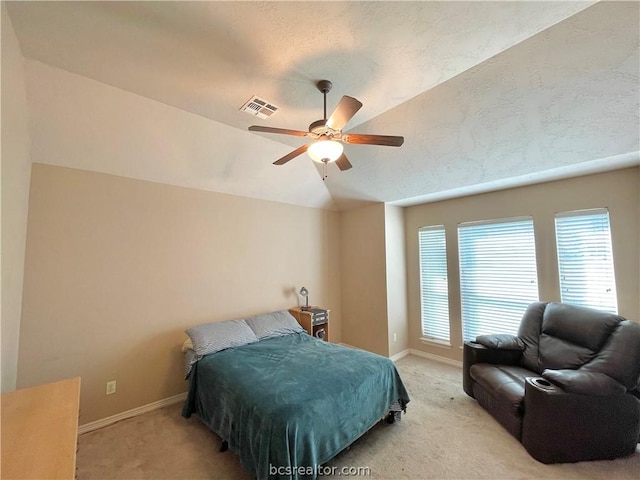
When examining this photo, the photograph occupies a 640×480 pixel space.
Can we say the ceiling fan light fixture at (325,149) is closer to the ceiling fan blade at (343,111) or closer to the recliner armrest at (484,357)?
the ceiling fan blade at (343,111)

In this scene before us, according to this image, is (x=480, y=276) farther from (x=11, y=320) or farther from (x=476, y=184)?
(x=11, y=320)

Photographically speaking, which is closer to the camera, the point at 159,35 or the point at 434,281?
the point at 159,35

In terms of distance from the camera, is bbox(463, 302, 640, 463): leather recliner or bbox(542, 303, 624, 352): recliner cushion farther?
bbox(542, 303, 624, 352): recliner cushion

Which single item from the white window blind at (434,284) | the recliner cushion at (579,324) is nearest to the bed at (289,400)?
the recliner cushion at (579,324)

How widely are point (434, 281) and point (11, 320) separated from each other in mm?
4668

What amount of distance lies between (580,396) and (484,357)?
35.3 inches

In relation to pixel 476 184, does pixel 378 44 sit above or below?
above

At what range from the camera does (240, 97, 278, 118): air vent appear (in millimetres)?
2328

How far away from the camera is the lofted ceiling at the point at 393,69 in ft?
5.03

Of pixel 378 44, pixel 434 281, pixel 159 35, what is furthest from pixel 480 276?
pixel 159 35

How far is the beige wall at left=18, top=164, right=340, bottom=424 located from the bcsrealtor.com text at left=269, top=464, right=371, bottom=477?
6.35 ft

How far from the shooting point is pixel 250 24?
1570mm

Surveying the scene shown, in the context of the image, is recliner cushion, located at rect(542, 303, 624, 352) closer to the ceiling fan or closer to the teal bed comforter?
the teal bed comforter

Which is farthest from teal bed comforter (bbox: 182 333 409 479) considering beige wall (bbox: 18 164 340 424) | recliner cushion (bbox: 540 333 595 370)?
recliner cushion (bbox: 540 333 595 370)
